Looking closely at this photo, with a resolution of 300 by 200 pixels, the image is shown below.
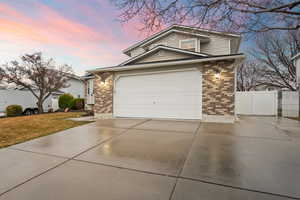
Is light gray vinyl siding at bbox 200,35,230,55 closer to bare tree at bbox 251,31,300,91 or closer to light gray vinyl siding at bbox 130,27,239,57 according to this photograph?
light gray vinyl siding at bbox 130,27,239,57

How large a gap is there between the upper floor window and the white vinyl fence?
21.9 feet

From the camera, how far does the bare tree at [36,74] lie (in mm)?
13281

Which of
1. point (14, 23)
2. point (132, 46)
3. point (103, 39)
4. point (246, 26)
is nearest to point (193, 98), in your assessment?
point (246, 26)

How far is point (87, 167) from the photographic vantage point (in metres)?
2.56

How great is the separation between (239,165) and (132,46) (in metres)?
12.1

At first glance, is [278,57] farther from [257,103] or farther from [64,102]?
[64,102]

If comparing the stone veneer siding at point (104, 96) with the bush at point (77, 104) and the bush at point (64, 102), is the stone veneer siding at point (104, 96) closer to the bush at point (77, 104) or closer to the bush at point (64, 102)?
the bush at point (64, 102)

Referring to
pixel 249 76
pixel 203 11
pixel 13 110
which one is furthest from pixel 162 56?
pixel 249 76

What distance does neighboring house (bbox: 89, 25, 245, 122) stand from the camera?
648 cm

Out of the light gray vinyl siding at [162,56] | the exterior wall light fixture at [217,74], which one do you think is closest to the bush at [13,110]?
the light gray vinyl siding at [162,56]

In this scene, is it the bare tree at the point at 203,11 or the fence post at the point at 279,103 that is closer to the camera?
the bare tree at the point at 203,11

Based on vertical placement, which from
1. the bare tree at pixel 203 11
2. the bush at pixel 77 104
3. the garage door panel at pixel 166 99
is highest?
the bare tree at pixel 203 11

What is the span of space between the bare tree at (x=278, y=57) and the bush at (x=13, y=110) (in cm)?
2453

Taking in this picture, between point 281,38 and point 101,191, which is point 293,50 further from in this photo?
point 101,191
